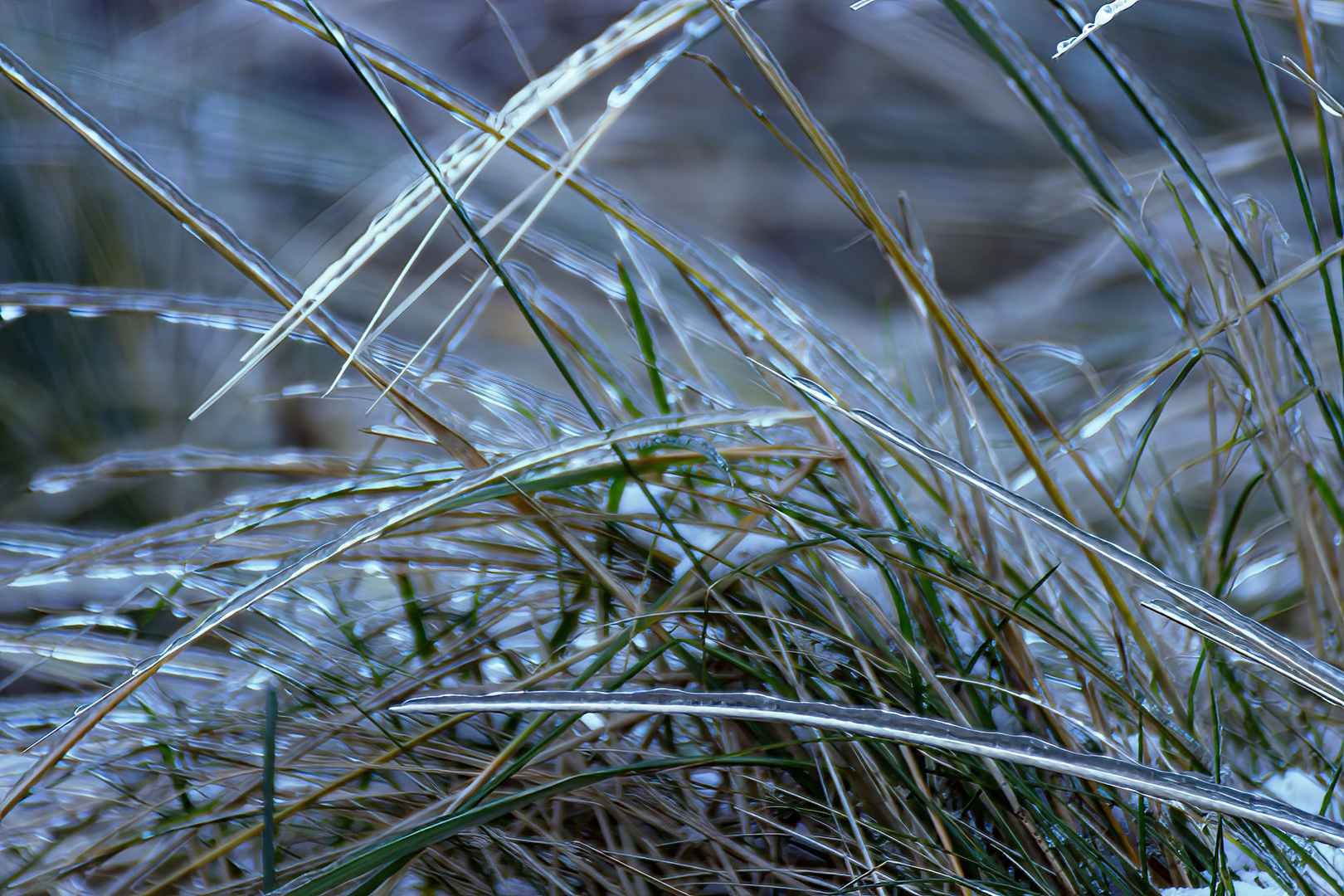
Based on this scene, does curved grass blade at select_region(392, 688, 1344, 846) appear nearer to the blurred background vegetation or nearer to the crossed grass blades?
the crossed grass blades

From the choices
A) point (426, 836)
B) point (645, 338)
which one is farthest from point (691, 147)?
point (426, 836)

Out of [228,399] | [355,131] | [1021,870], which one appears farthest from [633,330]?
[355,131]

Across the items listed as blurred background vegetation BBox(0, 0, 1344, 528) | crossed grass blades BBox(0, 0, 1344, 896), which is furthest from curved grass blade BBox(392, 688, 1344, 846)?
blurred background vegetation BBox(0, 0, 1344, 528)

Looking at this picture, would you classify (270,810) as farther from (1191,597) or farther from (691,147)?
(691,147)

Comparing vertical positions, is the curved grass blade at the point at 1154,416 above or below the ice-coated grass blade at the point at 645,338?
below

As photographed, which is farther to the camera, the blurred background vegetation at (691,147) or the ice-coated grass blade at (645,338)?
the blurred background vegetation at (691,147)

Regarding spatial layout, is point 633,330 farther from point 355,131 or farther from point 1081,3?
point 355,131

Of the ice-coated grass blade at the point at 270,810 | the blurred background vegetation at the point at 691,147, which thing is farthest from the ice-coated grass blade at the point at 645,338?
the blurred background vegetation at the point at 691,147

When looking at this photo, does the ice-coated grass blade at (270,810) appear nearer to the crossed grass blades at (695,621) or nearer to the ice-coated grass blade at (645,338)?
the crossed grass blades at (695,621)
